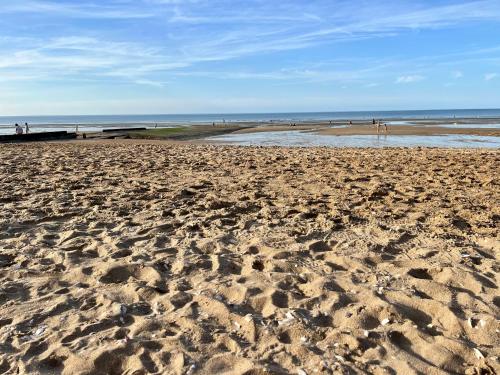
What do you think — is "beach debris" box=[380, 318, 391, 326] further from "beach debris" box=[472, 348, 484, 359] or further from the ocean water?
the ocean water

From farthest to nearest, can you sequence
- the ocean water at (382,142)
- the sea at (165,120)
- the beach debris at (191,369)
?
the sea at (165,120)
the ocean water at (382,142)
the beach debris at (191,369)

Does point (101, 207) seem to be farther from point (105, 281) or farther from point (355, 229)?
point (355, 229)

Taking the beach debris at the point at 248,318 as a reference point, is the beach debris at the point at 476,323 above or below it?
below

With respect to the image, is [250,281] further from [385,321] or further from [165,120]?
[165,120]

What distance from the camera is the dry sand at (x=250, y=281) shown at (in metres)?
3.13

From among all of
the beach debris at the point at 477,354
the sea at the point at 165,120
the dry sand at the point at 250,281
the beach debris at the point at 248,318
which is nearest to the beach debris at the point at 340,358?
the dry sand at the point at 250,281

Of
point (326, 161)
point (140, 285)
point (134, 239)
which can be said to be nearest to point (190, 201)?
point (134, 239)

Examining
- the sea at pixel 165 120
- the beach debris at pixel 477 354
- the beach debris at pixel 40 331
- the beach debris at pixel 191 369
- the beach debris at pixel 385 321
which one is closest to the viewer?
the beach debris at pixel 191 369

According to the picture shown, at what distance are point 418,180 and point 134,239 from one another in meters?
6.08

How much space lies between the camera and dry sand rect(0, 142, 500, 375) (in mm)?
3129

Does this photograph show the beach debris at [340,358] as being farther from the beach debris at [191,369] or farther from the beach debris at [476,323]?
the beach debris at [476,323]

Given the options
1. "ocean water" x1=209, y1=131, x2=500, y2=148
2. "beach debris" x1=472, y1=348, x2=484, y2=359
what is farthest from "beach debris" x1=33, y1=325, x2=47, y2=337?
"ocean water" x1=209, y1=131, x2=500, y2=148

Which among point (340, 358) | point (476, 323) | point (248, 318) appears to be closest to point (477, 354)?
point (476, 323)

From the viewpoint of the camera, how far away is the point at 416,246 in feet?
17.0
